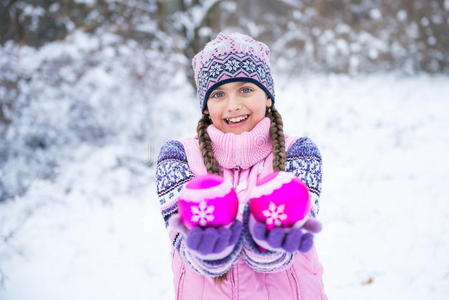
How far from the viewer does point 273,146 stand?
1.44m

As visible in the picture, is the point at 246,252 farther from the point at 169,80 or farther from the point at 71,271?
the point at 169,80

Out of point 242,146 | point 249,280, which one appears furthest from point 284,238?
point 242,146

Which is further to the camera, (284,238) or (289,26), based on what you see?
(289,26)

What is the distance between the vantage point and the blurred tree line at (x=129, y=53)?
438 centimetres

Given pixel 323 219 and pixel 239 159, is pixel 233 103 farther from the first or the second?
pixel 323 219

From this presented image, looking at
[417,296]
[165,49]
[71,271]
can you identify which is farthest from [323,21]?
[71,271]

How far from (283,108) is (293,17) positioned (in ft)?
11.4

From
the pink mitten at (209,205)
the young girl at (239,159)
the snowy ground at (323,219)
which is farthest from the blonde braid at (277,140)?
the snowy ground at (323,219)

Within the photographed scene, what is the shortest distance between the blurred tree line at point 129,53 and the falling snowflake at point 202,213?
3.61m

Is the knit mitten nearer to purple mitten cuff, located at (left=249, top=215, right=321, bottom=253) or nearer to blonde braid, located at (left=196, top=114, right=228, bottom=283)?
purple mitten cuff, located at (left=249, top=215, right=321, bottom=253)

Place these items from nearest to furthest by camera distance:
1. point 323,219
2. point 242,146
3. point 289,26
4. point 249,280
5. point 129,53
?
point 249,280
point 242,146
point 323,219
point 129,53
point 289,26

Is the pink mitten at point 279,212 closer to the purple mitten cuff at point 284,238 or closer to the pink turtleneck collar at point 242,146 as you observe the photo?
the purple mitten cuff at point 284,238

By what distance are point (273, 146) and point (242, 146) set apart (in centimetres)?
15

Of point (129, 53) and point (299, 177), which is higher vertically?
point (129, 53)
